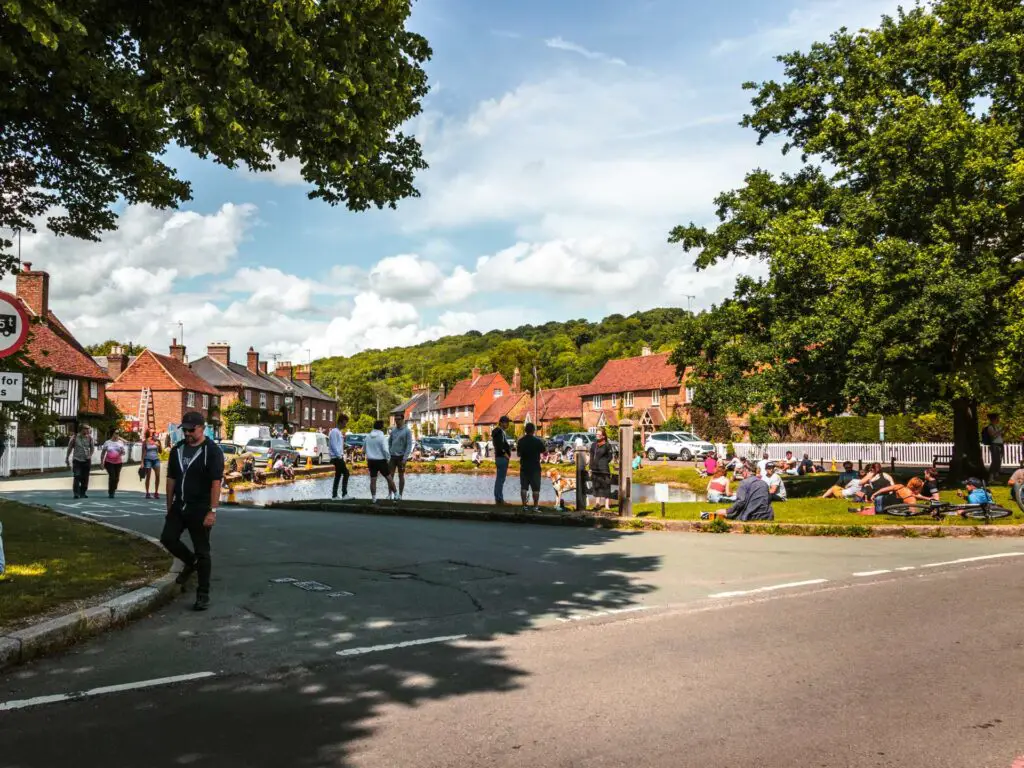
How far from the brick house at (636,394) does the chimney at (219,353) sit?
36.5m

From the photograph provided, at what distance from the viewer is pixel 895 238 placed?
2055cm

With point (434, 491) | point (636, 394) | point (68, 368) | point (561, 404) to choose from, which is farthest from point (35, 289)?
point (561, 404)

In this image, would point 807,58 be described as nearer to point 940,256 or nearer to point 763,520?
point 940,256

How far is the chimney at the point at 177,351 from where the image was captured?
74.8 m

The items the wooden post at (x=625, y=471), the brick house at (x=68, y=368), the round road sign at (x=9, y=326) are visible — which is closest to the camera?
the round road sign at (x=9, y=326)

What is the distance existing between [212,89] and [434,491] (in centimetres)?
2305

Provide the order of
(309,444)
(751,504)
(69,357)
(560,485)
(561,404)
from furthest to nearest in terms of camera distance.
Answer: (561,404) < (309,444) < (69,357) < (560,485) < (751,504)

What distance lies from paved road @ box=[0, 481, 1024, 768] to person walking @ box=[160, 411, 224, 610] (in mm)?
545

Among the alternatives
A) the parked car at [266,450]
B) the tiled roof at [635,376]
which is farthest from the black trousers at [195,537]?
the tiled roof at [635,376]

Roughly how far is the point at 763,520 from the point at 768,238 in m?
10.1

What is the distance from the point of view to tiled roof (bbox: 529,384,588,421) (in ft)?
287

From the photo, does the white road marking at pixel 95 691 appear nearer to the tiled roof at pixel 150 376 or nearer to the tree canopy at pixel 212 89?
the tree canopy at pixel 212 89

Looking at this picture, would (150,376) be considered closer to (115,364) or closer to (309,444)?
(115,364)

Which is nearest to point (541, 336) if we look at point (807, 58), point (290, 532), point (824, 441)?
point (824, 441)
